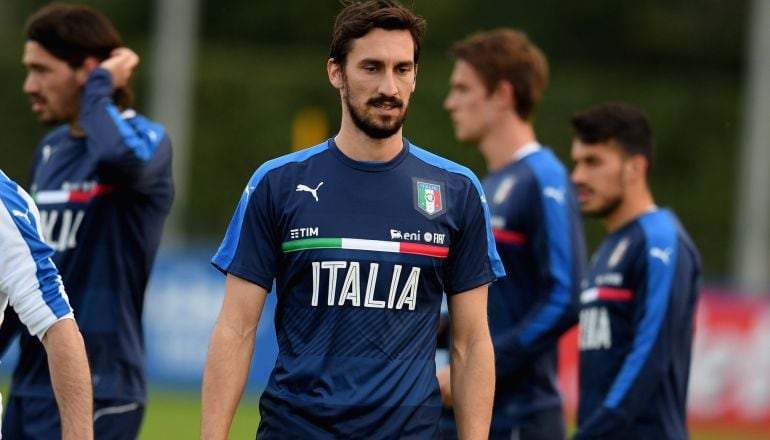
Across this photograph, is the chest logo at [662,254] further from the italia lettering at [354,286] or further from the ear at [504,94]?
the italia lettering at [354,286]

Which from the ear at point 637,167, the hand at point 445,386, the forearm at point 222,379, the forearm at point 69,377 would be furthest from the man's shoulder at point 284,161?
the ear at point 637,167

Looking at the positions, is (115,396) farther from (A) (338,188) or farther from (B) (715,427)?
(B) (715,427)

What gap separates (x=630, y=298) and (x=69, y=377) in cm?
302

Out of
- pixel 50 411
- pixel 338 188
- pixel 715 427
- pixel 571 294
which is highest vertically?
pixel 338 188

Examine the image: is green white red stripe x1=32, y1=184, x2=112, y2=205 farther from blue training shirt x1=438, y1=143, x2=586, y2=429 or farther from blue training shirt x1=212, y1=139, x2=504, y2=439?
blue training shirt x1=438, y1=143, x2=586, y2=429

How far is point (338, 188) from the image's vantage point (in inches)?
217

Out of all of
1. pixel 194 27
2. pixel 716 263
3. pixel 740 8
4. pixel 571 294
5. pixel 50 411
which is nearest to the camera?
pixel 50 411

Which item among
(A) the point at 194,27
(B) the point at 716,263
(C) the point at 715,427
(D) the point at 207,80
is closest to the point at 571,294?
(C) the point at 715,427

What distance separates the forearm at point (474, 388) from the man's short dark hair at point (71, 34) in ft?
8.49

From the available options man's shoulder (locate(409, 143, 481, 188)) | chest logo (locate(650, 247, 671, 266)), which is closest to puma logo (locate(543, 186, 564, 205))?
chest logo (locate(650, 247, 671, 266))

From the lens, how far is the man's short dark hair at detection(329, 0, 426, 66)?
5.51 meters

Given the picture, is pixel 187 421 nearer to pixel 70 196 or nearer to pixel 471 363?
pixel 70 196

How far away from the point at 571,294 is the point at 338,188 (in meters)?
1.96

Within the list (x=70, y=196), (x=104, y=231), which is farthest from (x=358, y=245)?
(x=70, y=196)
